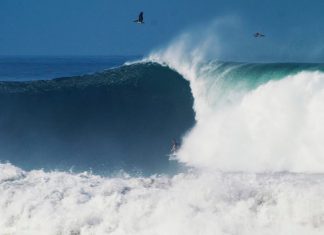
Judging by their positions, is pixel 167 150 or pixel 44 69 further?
pixel 44 69

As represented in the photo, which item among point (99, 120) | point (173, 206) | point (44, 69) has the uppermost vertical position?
point (44, 69)

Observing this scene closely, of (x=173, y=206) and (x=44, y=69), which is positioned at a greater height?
(x=44, y=69)

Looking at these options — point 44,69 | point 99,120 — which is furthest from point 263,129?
point 44,69

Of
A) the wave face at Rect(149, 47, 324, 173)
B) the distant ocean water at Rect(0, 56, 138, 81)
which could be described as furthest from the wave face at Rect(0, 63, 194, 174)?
the distant ocean water at Rect(0, 56, 138, 81)

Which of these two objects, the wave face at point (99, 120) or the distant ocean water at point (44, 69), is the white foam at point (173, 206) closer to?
the wave face at point (99, 120)

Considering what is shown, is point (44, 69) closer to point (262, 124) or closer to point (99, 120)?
point (99, 120)

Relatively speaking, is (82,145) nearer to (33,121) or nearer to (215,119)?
(33,121)

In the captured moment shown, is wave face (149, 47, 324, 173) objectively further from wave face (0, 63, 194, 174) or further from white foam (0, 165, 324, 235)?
white foam (0, 165, 324, 235)

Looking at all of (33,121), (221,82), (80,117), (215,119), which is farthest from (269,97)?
(33,121)
